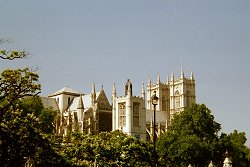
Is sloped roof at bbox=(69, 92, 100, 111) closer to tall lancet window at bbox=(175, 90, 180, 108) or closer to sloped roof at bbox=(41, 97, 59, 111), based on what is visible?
sloped roof at bbox=(41, 97, 59, 111)

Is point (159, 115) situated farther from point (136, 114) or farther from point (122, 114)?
point (122, 114)

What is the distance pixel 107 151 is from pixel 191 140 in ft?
60.9

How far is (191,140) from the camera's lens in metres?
55.7

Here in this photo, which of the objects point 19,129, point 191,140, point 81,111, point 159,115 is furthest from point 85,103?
point 19,129

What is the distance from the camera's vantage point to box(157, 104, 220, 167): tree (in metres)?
55.6

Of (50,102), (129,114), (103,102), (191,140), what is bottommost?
(191,140)

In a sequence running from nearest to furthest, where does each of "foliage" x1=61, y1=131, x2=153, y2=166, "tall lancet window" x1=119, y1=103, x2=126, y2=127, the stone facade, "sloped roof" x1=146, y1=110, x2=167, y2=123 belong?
"foliage" x1=61, y1=131, x2=153, y2=166, "tall lancet window" x1=119, y1=103, x2=126, y2=127, the stone facade, "sloped roof" x1=146, y1=110, x2=167, y2=123

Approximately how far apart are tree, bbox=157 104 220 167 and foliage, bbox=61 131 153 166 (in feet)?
37.8

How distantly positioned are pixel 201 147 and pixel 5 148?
31770 mm

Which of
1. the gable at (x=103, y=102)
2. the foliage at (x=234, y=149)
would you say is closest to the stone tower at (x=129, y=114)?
the gable at (x=103, y=102)

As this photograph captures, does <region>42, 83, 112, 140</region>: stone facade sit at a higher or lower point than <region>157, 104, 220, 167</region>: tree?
higher

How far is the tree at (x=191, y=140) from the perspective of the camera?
182 feet

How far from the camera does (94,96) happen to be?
293ft

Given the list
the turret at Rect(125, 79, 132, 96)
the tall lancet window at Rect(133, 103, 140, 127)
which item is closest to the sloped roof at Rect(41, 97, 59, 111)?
the turret at Rect(125, 79, 132, 96)
